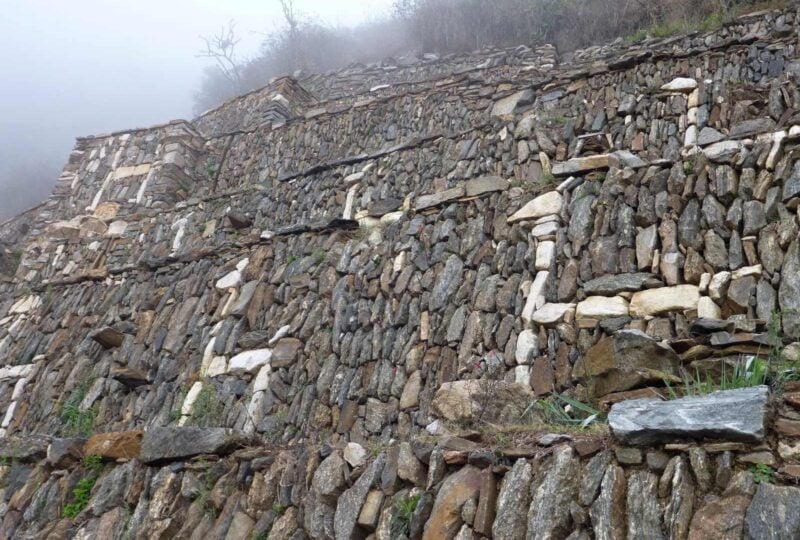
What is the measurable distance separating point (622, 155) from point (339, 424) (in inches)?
165

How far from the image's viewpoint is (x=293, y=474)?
4520mm

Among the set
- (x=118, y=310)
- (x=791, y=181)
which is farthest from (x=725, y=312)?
(x=118, y=310)

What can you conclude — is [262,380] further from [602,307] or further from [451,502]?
[451,502]

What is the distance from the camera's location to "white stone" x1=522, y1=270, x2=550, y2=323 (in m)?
6.13

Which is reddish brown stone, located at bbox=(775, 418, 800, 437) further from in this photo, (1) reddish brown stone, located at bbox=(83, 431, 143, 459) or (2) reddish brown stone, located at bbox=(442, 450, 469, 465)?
(1) reddish brown stone, located at bbox=(83, 431, 143, 459)

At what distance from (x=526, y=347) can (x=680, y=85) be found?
16.0 ft

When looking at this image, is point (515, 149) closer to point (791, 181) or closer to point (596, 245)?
point (596, 245)

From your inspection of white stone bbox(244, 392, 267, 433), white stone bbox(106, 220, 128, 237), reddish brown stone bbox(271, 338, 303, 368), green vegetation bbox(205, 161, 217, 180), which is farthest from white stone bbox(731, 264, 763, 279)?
green vegetation bbox(205, 161, 217, 180)

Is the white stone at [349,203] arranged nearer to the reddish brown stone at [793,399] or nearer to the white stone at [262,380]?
the white stone at [262,380]

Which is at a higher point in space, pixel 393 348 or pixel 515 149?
pixel 515 149

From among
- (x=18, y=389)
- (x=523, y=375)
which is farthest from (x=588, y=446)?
(x=18, y=389)

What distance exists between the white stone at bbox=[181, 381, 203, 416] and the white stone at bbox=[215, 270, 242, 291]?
1601 mm

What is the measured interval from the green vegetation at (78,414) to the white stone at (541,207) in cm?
588

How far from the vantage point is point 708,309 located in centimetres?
526
